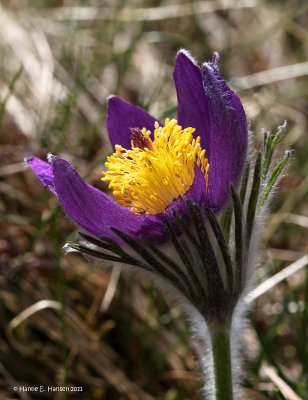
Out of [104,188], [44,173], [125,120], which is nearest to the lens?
[44,173]

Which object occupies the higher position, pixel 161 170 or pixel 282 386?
pixel 161 170

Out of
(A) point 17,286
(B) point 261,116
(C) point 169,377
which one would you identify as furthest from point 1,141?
(C) point 169,377

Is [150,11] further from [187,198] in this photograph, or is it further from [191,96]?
[187,198]

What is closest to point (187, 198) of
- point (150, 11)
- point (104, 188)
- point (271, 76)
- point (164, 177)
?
point (164, 177)

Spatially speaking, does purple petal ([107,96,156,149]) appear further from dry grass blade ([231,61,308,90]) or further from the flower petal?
dry grass blade ([231,61,308,90])

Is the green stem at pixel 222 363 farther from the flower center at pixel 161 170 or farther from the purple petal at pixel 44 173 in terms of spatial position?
the purple petal at pixel 44 173

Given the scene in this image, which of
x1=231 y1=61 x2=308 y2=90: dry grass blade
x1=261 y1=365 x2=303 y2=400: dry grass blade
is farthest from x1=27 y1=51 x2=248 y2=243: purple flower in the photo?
x1=231 y1=61 x2=308 y2=90: dry grass blade
